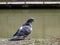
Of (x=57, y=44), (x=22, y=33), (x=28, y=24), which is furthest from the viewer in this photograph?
(x=28, y=24)

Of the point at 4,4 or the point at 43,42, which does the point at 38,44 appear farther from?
the point at 4,4

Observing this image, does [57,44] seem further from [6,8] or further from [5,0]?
[5,0]

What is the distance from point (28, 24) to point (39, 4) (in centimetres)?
1096

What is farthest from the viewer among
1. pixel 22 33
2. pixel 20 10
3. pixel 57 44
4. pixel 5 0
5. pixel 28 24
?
pixel 5 0

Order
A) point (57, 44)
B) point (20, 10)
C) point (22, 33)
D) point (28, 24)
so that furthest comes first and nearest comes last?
point (20, 10)
point (28, 24)
point (22, 33)
point (57, 44)

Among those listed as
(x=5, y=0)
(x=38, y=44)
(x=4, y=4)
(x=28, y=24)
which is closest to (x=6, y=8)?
(x=4, y=4)

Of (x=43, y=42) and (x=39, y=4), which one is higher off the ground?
(x=43, y=42)

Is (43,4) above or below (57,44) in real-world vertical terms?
below

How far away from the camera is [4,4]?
1382 cm

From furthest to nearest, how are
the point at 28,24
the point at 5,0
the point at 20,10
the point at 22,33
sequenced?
the point at 5,0, the point at 20,10, the point at 28,24, the point at 22,33

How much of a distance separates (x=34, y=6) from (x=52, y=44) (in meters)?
11.5

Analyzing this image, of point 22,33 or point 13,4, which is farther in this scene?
point 13,4

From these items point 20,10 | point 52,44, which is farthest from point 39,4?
point 52,44

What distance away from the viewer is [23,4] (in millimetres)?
13656
